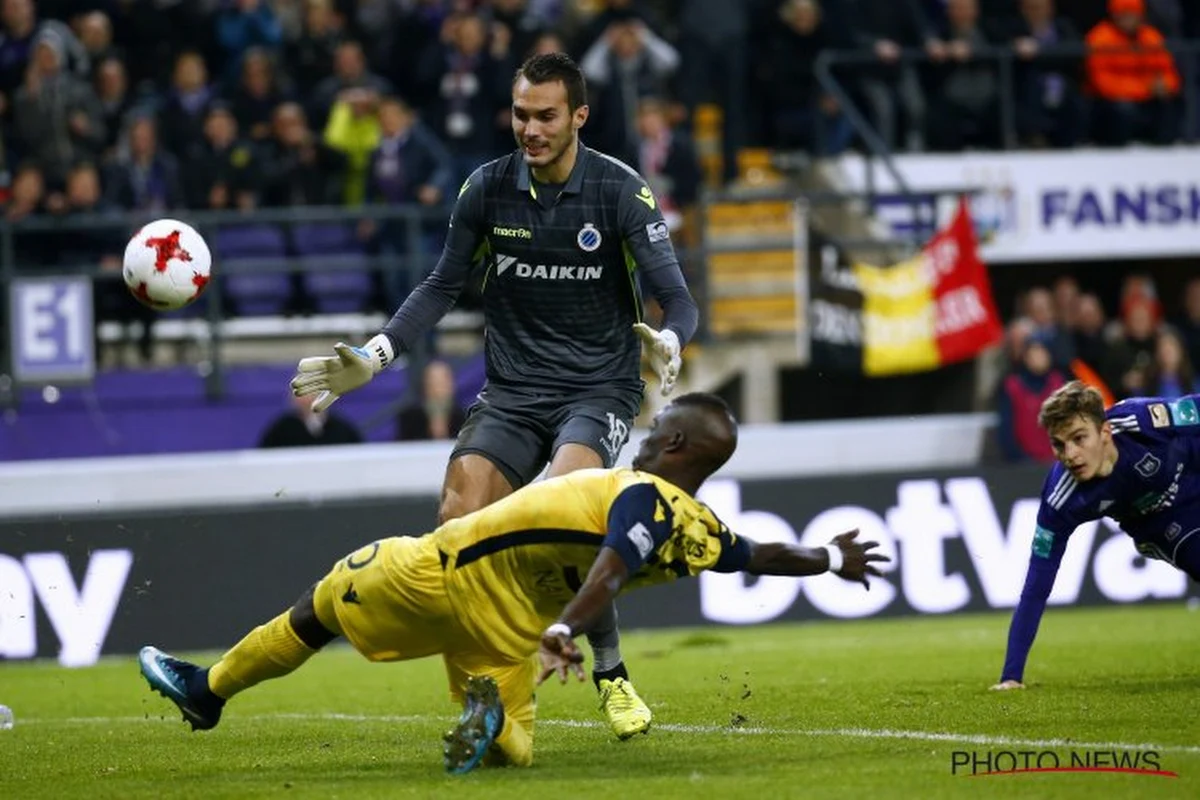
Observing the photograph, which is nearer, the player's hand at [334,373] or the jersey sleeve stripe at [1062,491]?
the player's hand at [334,373]

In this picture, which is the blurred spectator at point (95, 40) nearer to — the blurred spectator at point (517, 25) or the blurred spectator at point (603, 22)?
the blurred spectator at point (517, 25)

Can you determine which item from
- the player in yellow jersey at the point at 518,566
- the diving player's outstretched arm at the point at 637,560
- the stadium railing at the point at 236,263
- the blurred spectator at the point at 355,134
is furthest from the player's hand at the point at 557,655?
the blurred spectator at the point at 355,134

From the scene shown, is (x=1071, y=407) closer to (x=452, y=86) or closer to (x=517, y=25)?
(x=452, y=86)

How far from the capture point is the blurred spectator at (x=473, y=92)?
59.9 feet

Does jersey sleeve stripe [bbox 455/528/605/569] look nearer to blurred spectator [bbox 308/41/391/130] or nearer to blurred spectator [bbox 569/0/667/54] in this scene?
blurred spectator [bbox 308/41/391/130]

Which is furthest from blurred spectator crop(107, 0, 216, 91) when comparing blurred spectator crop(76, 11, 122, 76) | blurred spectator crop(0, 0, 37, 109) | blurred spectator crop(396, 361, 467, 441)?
blurred spectator crop(396, 361, 467, 441)

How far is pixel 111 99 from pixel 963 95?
7778 millimetres

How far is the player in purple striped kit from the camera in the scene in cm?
911

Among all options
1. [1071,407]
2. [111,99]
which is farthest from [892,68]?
[1071,407]

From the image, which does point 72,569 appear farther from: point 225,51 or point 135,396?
point 225,51

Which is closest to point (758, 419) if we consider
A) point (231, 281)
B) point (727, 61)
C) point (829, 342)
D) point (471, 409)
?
point (829, 342)

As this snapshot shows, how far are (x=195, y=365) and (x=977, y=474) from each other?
6634 millimetres

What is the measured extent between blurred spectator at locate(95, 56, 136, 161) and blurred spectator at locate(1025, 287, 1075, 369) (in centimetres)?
800

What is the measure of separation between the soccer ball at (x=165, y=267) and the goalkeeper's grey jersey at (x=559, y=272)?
3.91 feet
